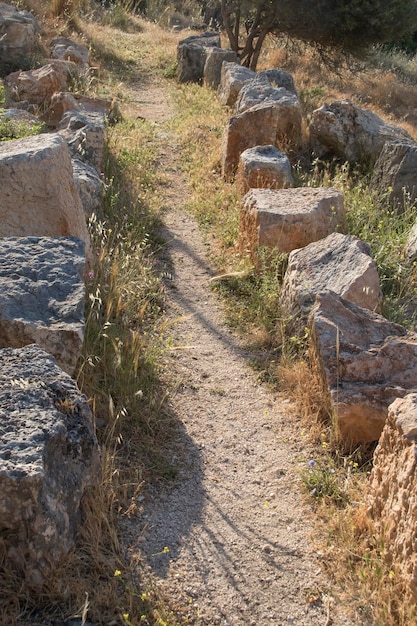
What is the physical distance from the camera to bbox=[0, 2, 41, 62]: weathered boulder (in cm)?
1041

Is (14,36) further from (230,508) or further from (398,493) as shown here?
(398,493)

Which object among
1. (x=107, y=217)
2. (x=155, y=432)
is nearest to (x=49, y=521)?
(x=155, y=432)

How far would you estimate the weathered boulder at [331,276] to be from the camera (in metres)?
4.73

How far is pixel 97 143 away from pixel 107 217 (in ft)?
4.23

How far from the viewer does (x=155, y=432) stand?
385cm

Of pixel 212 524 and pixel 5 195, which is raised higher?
pixel 5 195

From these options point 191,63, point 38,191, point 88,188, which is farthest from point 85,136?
point 191,63

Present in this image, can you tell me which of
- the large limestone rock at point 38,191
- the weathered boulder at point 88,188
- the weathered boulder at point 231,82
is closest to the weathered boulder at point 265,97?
the weathered boulder at point 231,82

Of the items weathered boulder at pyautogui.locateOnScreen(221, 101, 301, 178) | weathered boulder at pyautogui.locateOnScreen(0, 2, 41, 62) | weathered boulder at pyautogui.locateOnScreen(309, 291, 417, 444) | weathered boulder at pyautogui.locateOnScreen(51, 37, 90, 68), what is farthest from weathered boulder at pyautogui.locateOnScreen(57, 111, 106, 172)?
weathered boulder at pyautogui.locateOnScreen(51, 37, 90, 68)

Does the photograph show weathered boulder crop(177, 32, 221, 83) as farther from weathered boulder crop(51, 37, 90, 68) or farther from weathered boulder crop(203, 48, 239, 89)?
weathered boulder crop(51, 37, 90, 68)

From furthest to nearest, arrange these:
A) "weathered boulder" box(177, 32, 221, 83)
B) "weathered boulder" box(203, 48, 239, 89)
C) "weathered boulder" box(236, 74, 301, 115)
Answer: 1. "weathered boulder" box(177, 32, 221, 83)
2. "weathered boulder" box(203, 48, 239, 89)
3. "weathered boulder" box(236, 74, 301, 115)

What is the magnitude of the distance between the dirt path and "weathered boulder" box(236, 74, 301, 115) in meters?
4.62

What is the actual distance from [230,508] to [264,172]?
410 centimetres

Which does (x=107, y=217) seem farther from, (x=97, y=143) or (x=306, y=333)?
(x=306, y=333)
